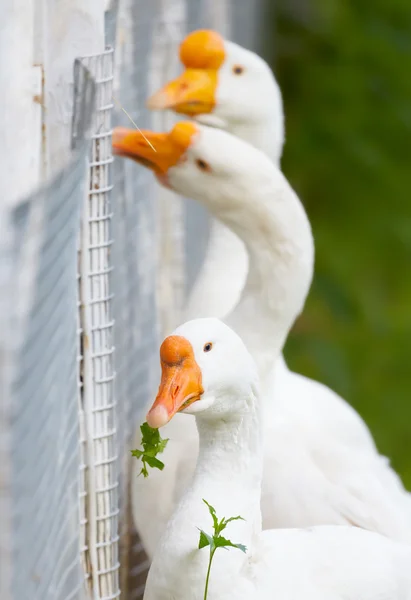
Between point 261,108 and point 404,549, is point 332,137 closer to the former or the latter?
point 261,108

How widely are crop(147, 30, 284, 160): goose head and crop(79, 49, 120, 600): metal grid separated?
3.75 feet

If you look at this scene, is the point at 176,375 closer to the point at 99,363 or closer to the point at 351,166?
the point at 99,363

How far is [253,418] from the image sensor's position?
7.52 ft

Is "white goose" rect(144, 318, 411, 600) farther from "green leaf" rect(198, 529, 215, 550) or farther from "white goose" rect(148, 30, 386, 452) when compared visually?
"white goose" rect(148, 30, 386, 452)

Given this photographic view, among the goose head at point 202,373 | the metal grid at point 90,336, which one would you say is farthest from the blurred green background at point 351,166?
the goose head at point 202,373

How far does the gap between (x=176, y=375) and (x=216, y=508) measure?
0.34 meters

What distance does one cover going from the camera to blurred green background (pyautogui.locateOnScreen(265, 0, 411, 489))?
661 cm

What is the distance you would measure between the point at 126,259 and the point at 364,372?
10.8 feet

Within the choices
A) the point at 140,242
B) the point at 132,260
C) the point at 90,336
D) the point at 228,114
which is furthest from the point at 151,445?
the point at 228,114

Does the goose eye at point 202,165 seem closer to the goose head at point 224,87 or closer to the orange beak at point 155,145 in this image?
the orange beak at point 155,145

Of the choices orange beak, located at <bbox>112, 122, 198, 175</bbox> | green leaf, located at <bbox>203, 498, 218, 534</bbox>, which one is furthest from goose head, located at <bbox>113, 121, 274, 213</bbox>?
green leaf, located at <bbox>203, 498, 218, 534</bbox>

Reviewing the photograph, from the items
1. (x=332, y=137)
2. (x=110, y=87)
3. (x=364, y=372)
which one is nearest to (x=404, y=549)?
(x=110, y=87)

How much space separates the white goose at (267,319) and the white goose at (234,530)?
1.57 ft

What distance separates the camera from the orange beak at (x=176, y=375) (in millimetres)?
2035
